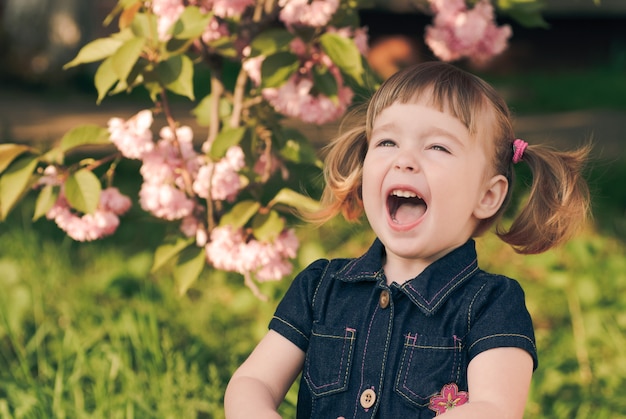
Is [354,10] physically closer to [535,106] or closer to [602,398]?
[602,398]

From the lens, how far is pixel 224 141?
2637 mm

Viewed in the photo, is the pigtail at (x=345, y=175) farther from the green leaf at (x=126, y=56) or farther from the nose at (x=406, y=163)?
the green leaf at (x=126, y=56)

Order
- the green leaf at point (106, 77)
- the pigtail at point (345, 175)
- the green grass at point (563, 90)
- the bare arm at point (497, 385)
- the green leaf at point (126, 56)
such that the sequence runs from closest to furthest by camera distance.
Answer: the bare arm at point (497, 385)
the pigtail at point (345, 175)
the green leaf at point (126, 56)
the green leaf at point (106, 77)
the green grass at point (563, 90)

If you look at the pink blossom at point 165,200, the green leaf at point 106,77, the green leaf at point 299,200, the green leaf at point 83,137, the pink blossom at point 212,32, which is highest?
the green leaf at point 106,77

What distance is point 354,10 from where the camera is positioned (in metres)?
2.88

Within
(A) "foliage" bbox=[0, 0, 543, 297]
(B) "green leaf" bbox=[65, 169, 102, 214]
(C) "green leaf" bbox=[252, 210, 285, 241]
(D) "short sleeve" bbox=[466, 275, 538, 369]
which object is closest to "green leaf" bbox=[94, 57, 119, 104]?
(A) "foliage" bbox=[0, 0, 543, 297]

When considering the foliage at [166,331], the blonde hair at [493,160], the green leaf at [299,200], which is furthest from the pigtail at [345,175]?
the foliage at [166,331]

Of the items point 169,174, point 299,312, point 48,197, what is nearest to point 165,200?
point 169,174

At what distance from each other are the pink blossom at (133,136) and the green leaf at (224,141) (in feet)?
0.55

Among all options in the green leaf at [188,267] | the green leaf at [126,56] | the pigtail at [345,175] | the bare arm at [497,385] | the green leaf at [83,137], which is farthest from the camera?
the green leaf at [188,267]

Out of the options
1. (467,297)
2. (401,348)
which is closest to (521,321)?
(467,297)

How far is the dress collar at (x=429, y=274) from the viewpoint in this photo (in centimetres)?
190

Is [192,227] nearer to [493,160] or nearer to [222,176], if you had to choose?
[222,176]

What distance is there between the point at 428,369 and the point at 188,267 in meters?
1.05
